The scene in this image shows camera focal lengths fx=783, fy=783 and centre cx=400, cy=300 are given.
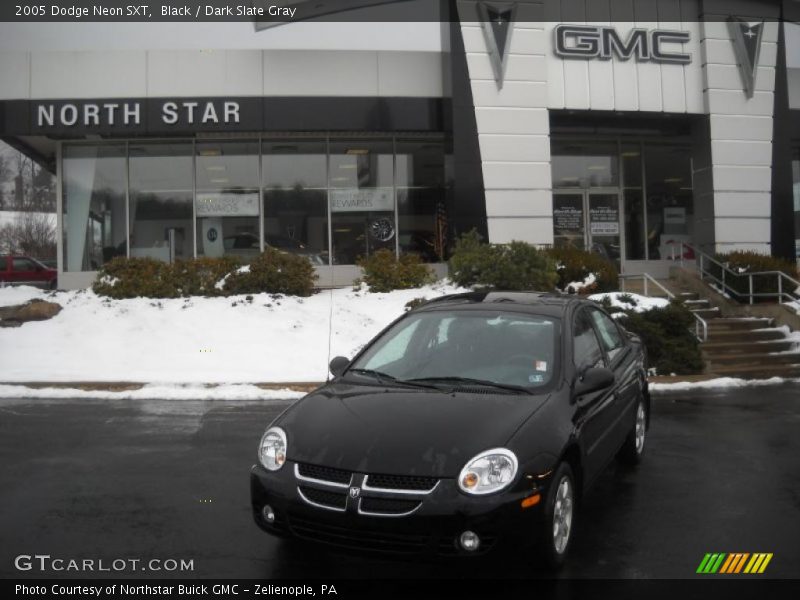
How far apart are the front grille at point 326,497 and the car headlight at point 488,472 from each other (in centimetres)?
61

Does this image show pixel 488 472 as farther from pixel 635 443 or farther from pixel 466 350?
pixel 635 443

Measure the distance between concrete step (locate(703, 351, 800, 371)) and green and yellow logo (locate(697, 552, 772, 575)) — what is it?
9017 mm

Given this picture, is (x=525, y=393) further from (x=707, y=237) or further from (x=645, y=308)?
(x=707, y=237)

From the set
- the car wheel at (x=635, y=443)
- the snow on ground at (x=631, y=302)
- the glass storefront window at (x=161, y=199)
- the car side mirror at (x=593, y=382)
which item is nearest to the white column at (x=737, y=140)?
the snow on ground at (x=631, y=302)

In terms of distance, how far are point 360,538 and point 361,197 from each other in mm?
15690

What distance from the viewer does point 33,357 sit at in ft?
40.9

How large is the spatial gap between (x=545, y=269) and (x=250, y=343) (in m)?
5.48

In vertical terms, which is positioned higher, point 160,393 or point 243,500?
point 160,393

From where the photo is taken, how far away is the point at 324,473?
415cm

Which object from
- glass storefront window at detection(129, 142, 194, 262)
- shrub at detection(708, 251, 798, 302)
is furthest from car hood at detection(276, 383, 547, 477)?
glass storefront window at detection(129, 142, 194, 262)

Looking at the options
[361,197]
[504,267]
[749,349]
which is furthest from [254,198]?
[749,349]

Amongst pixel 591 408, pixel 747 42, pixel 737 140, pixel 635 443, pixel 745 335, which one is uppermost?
pixel 747 42

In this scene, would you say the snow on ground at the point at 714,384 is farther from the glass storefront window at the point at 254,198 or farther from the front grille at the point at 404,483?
the glass storefront window at the point at 254,198

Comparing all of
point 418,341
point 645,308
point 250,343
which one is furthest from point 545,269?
point 418,341
